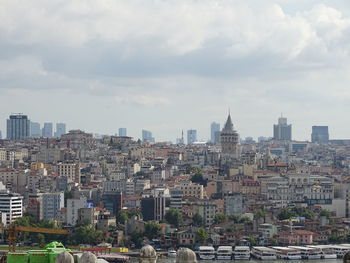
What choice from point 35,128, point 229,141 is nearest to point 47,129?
point 35,128

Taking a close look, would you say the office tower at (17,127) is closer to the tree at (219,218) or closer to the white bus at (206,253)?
the tree at (219,218)

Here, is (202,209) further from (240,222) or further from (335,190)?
(335,190)

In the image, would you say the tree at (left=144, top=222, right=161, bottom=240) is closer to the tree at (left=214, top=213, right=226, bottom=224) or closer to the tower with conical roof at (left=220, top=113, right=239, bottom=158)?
the tree at (left=214, top=213, right=226, bottom=224)

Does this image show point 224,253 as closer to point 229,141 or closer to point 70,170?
point 70,170

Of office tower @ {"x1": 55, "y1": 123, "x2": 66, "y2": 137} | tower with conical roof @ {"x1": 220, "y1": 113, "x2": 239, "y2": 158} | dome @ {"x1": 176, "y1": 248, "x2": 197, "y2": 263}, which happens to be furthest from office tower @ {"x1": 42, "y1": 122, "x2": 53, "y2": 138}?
dome @ {"x1": 176, "y1": 248, "x2": 197, "y2": 263}

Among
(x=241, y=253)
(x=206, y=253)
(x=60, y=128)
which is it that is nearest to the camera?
(x=206, y=253)

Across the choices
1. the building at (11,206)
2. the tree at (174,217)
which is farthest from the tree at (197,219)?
the building at (11,206)
